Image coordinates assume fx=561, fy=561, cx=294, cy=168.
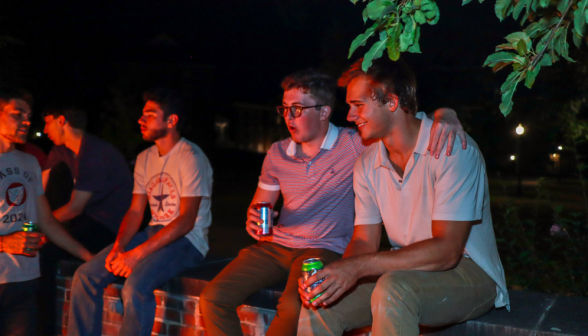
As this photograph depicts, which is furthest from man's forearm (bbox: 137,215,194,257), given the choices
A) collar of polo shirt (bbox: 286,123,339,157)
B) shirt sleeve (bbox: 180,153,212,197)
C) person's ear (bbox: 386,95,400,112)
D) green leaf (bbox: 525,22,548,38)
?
green leaf (bbox: 525,22,548,38)

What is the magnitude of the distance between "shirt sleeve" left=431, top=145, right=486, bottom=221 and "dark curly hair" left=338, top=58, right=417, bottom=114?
409 millimetres

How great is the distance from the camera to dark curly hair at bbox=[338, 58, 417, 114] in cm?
310

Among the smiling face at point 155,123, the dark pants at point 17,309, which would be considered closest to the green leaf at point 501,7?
the smiling face at point 155,123

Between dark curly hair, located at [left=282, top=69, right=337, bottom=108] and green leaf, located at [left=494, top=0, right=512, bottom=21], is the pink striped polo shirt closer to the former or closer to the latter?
dark curly hair, located at [left=282, top=69, right=337, bottom=108]

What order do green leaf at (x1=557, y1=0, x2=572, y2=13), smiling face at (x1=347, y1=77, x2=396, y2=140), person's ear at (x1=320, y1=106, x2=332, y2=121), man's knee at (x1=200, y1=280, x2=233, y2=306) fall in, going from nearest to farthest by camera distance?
green leaf at (x1=557, y1=0, x2=572, y2=13)
smiling face at (x1=347, y1=77, x2=396, y2=140)
man's knee at (x1=200, y1=280, x2=233, y2=306)
person's ear at (x1=320, y1=106, x2=332, y2=121)

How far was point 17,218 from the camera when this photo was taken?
387 cm

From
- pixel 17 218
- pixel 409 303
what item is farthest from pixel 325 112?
pixel 17 218

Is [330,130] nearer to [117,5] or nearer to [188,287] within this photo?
[188,287]

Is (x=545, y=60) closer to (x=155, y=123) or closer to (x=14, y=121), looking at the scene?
(x=155, y=123)

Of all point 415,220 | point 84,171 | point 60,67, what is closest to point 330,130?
point 415,220

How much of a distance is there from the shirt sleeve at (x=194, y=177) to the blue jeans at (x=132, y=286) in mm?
401

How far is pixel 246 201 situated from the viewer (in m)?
20.8

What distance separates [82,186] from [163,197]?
0.80 meters

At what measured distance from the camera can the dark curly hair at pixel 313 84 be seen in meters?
3.98
